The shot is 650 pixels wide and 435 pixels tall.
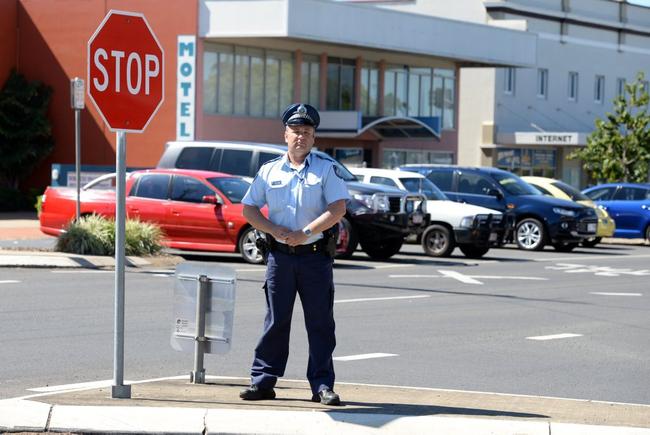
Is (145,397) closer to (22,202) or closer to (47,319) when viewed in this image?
(47,319)

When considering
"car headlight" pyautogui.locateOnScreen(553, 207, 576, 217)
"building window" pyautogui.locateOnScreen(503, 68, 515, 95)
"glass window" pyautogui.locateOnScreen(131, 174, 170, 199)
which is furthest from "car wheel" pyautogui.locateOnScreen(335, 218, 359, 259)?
"building window" pyautogui.locateOnScreen(503, 68, 515, 95)

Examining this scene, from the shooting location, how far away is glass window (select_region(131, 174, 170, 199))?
74.3 ft

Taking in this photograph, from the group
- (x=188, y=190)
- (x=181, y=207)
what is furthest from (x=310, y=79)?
(x=181, y=207)

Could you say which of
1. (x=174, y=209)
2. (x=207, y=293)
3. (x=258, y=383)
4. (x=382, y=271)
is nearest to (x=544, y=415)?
(x=258, y=383)

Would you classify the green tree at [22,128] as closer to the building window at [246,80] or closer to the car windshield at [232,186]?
the building window at [246,80]

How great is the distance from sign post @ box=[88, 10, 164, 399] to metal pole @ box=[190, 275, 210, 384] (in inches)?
27.3

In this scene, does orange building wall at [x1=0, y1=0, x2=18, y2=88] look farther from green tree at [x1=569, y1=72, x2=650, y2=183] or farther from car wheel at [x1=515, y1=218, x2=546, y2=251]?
car wheel at [x1=515, y1=218, x2=546, y2=251]

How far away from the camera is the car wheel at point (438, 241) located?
2511 cm

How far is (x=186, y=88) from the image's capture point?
4097 centimetres

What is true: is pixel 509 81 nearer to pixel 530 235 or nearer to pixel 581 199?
pixel 581 199

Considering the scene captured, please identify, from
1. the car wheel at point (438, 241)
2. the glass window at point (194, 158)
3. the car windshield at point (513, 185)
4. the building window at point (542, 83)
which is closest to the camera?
the car wheel at point (438, 241)

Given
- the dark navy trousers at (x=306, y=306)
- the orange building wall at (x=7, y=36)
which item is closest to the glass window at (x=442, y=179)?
the orange building wall at (x=7, y=36)

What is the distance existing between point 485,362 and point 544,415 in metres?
3.10

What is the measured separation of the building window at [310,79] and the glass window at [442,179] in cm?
1664
